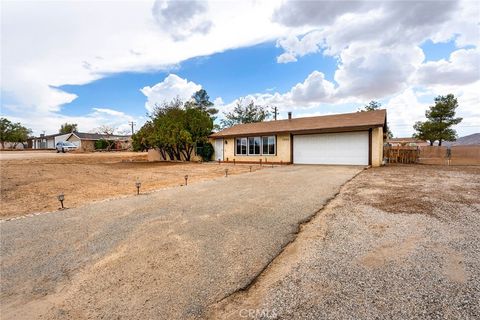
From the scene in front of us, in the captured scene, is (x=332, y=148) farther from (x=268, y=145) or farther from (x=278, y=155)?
(x=268, y=145)

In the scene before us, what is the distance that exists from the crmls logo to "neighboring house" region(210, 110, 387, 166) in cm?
1457

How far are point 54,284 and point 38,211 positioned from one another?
436 cm

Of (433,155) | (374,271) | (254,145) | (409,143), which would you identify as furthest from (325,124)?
(409,143)

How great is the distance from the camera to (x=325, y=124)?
16969 millimetres

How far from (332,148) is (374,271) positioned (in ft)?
47.2

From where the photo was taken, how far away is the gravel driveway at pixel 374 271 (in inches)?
87.8

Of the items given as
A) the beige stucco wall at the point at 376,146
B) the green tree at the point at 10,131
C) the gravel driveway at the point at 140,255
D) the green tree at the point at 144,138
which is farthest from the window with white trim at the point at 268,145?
the green tree at the point at 10,131

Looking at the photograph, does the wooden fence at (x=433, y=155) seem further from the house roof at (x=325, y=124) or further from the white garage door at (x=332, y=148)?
the white garage door at (x=332, y=148)

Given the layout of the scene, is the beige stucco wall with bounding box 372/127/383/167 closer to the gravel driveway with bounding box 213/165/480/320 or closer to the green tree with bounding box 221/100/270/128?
the gravel driveway with bounding box 213/165/480/320

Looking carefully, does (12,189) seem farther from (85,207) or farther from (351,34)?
(351,34)

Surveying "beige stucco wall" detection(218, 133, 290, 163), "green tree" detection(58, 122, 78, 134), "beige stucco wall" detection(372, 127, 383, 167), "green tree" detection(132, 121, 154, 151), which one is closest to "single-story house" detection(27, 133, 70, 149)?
"green tree" detection(58, 122, 78, 134)

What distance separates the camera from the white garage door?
15336 mm

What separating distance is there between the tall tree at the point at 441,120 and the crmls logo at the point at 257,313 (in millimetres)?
38922

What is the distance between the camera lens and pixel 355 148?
610 inches
